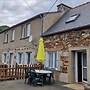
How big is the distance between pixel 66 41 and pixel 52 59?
250 centimetres

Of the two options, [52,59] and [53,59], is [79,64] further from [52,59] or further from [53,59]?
[52,59]

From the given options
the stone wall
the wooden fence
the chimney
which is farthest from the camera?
the chimney

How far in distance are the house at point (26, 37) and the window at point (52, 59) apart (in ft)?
5.77

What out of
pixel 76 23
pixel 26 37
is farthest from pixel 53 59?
pixel 26 37

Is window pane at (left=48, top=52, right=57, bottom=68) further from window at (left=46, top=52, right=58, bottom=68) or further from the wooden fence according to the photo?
the wooden fence

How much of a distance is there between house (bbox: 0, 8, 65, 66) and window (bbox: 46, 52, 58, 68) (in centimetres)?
176

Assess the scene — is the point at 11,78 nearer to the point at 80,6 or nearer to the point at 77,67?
the point at 77,67

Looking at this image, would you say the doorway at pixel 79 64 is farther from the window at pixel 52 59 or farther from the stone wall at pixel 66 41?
the window at pixel 52 59

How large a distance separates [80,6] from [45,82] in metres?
8.19

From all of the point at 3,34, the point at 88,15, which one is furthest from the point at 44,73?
the point at 3,34

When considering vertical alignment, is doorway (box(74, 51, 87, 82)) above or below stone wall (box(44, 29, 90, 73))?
below

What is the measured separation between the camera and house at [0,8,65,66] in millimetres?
15430

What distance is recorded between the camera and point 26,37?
685 inches

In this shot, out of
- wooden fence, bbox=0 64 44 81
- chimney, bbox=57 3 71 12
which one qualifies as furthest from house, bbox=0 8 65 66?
wooden fence, bbox=0 64 44 81
